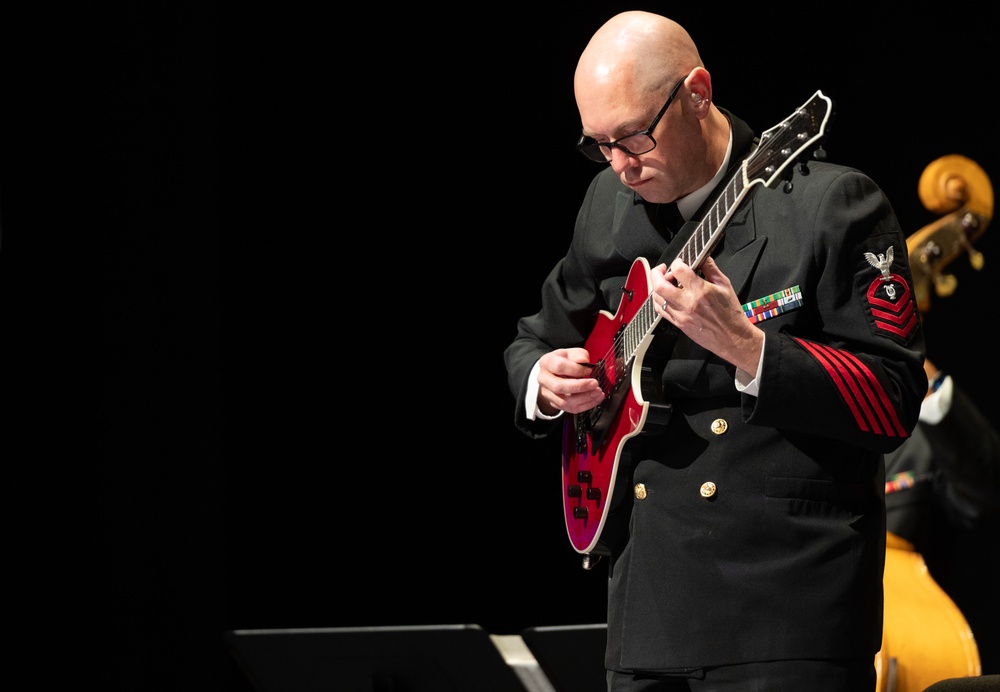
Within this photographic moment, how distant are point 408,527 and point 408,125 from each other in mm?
1223

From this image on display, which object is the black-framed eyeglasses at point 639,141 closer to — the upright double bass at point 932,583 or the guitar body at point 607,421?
the guitar body at point 607,421

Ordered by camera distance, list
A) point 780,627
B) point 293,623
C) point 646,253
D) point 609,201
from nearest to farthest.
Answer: point 780,627 → point 646,253 → point 609,201 → point 293,623

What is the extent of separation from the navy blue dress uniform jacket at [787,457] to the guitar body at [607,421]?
0.14ft

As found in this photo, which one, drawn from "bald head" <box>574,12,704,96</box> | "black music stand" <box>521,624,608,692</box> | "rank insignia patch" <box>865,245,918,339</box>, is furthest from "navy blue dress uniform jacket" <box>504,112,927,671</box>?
"black music stand" <box>521,624,608,692</box>

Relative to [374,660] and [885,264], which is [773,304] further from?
[374,660]

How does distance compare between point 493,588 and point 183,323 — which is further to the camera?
point 493,588

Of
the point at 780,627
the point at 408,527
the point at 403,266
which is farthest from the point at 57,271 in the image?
the point at 780,627

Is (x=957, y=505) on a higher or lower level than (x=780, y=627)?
lower

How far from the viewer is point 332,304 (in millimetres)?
3529

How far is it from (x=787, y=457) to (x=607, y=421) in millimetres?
368

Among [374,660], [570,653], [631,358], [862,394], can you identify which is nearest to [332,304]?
[374,660]

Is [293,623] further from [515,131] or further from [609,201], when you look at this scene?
[609,201]

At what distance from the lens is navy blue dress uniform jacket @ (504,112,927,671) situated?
1.59 m

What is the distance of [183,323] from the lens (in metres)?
3.18
